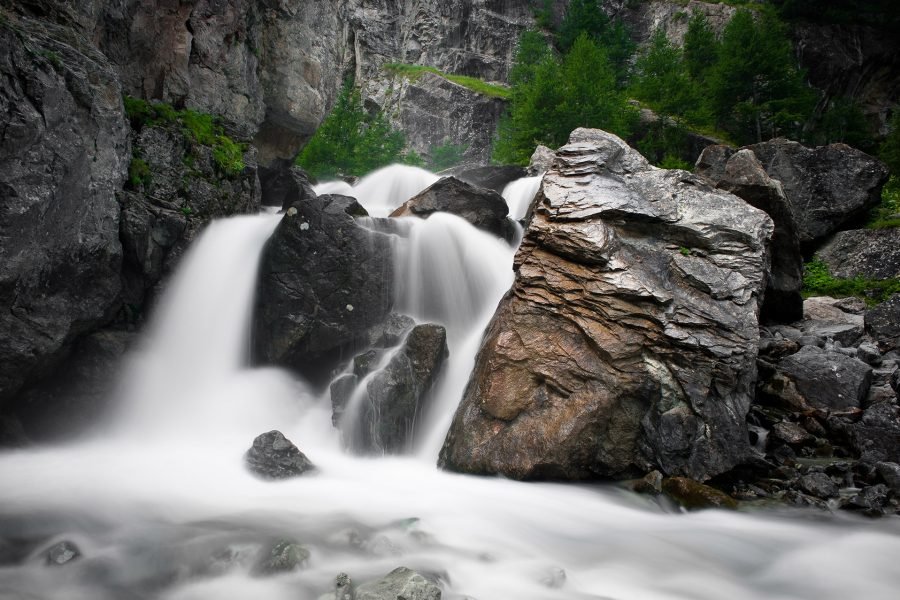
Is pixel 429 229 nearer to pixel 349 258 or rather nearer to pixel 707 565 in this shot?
pixel 349 258

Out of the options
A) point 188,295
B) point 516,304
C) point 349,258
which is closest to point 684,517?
point 516,304

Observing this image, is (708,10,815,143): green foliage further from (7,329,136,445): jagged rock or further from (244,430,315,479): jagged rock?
(7,329,136,445): jagged rock

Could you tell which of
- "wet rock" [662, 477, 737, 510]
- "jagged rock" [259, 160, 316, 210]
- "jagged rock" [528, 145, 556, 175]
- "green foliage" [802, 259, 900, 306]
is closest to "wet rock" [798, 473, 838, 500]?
"wet rock" [662, 477, 737, 510]

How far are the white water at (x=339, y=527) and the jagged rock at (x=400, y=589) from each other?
540 millimetres

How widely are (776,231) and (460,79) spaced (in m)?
34.1

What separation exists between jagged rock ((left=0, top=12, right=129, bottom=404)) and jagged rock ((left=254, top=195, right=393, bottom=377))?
8.32 feet

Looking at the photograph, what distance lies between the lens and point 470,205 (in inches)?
531

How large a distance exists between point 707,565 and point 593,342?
308 centimetres

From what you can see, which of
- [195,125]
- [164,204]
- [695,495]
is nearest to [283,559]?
[695,495]

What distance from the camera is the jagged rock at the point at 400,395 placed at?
7809 millimetres

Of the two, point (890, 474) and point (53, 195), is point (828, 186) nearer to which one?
point (890, 474)

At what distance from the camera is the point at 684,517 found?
237 inches

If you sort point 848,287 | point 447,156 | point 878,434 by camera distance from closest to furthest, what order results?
1. point 878,434
2. point 848,287
3. point 447,156

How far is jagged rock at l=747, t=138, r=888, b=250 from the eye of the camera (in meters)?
16.3
